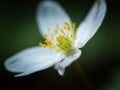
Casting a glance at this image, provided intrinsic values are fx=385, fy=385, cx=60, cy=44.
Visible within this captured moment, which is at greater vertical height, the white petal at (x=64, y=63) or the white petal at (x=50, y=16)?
the white petal at (x=50, y=16)

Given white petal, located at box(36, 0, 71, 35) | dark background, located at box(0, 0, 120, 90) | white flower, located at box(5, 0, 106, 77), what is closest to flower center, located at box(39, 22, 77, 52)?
white flower, located at box(5, 0, 106, 77)

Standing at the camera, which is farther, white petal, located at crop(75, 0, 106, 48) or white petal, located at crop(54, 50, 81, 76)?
white petal, located at crop(75, 0, 106, 48)

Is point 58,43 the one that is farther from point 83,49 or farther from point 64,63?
point 83,49

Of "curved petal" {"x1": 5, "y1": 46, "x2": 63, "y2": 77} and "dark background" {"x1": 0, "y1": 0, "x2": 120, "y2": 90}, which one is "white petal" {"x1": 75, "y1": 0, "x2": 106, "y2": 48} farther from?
"dark background" {"x1": 0, "y1": 0, "x2": 120, "y2": 90}

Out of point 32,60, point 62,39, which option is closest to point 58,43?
point 62,39

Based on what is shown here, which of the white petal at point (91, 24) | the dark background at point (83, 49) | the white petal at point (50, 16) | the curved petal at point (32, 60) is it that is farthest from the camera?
Answer: the dark background at point (83, 49)

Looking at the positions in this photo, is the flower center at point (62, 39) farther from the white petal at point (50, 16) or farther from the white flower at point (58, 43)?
the white petal at point (50, 16)

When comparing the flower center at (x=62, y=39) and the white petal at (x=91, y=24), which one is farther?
the flower center at (x=62, y=39)

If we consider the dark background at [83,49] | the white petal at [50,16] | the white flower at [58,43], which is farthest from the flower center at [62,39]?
the dark background at [83,49]
